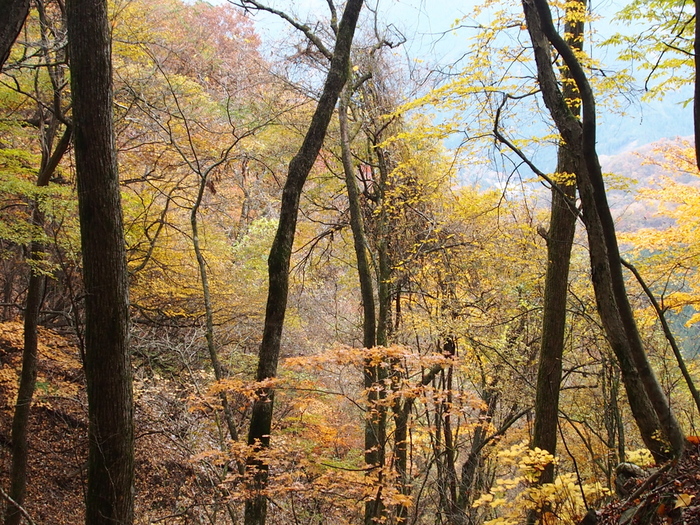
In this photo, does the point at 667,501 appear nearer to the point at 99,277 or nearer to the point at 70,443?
the point at 99,277

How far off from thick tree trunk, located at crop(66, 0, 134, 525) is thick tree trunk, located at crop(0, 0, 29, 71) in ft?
1.32

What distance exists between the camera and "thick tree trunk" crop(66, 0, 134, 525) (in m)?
3.39

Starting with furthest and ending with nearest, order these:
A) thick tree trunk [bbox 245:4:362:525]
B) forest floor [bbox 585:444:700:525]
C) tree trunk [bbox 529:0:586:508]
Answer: tree trunk [bbox 529:0:586:508]
thick tree trunk [bbox 245:4:362:525]
forest floor [bbox 585:444:700:525]

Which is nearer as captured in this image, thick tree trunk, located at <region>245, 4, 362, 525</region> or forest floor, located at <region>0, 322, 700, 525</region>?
thick tree trunk, located at <region>245, 4, 362, 525</region>

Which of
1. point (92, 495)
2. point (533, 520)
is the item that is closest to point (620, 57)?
point (533, 520)

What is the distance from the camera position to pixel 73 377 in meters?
8.84

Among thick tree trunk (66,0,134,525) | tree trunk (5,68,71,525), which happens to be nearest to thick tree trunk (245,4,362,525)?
thick tree trunk (66,0,134,525)

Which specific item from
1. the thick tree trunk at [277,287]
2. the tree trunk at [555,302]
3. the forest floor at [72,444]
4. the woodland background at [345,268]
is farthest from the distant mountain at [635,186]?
the forest floor at [72,444]

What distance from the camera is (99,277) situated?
342 cm

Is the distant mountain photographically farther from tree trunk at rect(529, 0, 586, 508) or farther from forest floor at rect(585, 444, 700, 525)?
forest floor at rect(585, 444, 700, 525)

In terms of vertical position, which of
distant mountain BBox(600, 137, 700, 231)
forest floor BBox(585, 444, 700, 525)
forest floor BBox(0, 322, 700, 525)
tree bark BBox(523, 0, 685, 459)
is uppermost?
distant mountain BBox(600, 137, 700, 231)

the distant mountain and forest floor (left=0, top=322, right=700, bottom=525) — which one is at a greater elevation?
the distant mountain

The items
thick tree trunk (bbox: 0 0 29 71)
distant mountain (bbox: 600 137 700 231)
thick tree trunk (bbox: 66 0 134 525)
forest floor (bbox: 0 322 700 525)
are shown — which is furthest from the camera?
forest floor (bbox: 0 322 700 525)

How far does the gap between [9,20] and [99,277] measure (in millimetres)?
1705
